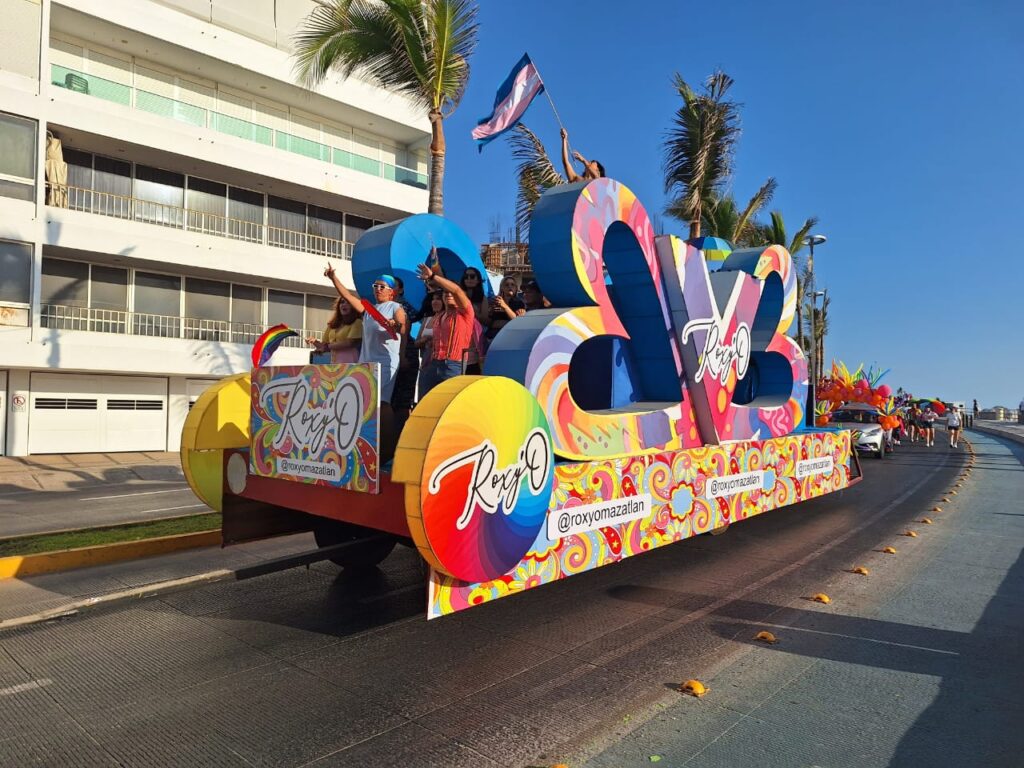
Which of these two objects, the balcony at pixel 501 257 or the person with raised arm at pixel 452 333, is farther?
the balcony at pixel 501 257

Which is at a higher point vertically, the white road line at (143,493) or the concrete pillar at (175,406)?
the concrete pillar at (175,406)

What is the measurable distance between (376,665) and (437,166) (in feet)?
30.5

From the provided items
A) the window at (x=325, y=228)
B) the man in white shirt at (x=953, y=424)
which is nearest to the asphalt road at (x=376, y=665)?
the window at (x=325, y=228)

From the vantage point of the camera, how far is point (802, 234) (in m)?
25.1

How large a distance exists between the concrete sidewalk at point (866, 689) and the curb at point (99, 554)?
5.77 m

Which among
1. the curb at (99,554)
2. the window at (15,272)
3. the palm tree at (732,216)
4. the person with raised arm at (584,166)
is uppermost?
the palm tree at (732,216)

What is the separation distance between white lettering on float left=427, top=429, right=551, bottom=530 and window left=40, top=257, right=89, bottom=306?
19536mm

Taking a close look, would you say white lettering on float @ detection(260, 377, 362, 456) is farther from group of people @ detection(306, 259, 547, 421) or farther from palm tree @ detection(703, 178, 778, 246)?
palm tree @ detection(703, 178, 778, 246)

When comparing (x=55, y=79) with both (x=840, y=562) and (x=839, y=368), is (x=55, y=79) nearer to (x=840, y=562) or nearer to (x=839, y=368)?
(x=840, y=562)

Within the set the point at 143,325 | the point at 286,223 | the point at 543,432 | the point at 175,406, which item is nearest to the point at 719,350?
the point at 543,432

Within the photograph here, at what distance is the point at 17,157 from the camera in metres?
17.1

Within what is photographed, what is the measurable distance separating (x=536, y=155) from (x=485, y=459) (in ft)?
40.3

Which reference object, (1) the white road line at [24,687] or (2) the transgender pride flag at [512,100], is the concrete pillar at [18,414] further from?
(1) the white road line at [24,687]

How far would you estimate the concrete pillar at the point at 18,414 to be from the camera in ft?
60.0
